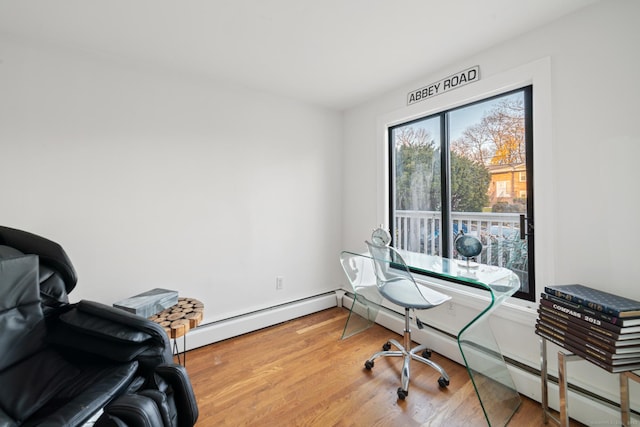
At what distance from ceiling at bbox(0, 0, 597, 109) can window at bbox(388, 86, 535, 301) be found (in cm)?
51

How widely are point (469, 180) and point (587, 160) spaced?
773 millimetres

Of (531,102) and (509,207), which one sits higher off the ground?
(531,102)

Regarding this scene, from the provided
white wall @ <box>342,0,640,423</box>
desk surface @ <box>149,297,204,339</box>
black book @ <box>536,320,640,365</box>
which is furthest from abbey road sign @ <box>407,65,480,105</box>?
desk surface @ <box>149,297,204,339</box>

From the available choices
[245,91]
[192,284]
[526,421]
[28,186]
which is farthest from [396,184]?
[28,186]

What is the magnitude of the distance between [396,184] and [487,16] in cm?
153

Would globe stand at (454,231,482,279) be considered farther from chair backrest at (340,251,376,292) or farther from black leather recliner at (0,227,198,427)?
black leather recliner at (0,227,198,427)

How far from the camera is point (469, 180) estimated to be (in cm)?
224

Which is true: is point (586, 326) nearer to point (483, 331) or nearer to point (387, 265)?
point (483, 331)

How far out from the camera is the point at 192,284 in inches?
91.4

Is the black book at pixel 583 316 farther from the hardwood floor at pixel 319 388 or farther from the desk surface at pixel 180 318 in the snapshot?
the desk surface at pixel 180 318

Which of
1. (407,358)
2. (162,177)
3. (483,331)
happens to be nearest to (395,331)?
(407,358)

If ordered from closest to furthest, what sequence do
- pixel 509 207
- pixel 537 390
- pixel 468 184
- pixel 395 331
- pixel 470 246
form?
pixel 537 390 → pixel 470 246 → pixel 509 207 → pixel 468 184 → pixel 395 331

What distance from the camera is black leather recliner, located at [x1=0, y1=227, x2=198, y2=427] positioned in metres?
1.02

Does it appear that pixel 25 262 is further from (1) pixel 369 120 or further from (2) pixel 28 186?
(1) pixel 369 120
